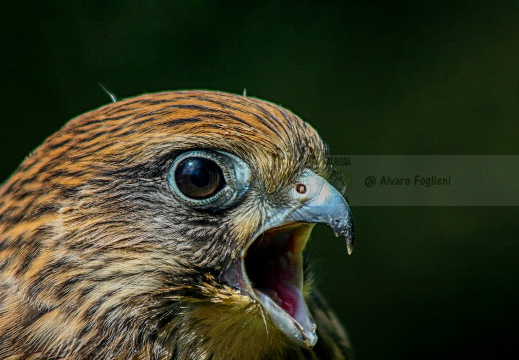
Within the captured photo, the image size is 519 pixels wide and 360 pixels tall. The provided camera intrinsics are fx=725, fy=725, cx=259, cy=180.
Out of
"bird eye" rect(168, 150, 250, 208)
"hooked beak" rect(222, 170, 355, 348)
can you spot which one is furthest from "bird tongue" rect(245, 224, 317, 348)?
"bird eye" rect(168, 150, 250, 208)

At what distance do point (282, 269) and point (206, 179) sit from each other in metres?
0.45

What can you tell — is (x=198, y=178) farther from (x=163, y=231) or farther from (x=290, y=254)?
(x=290, y=254)

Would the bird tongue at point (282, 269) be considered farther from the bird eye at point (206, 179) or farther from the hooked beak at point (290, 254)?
the bird eye at point (206, 179)

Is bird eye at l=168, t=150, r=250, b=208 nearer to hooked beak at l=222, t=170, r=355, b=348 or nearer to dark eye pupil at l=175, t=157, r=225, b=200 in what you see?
dark eye pupil at l=175, t=157, r=225, b=200

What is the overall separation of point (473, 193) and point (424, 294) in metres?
0.74

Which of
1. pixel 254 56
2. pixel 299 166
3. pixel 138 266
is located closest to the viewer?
pixel 138 266

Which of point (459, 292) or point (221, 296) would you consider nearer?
point (221, 296)

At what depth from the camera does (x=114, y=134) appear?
2.37 meters

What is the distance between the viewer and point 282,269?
2.49 m

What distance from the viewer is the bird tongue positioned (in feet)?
7.67

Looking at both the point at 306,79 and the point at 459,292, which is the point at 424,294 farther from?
the point at 306,79

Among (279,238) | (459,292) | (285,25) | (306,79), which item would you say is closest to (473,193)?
(459,292)

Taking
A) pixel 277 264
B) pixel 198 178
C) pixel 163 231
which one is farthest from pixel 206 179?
pixel 277 264

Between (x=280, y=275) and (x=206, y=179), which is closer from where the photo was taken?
(x=206, y=179)
